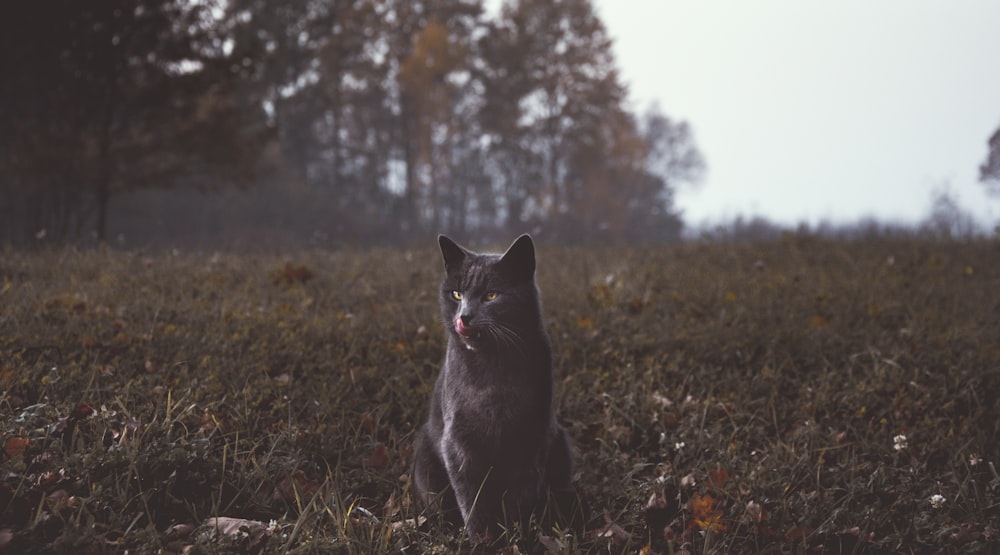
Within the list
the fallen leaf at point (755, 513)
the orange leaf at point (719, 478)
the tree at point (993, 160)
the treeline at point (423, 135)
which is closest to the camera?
the fallen leaf at point (755, 513)

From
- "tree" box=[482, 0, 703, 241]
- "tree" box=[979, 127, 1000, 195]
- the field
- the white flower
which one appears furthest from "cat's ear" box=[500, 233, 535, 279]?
"tree" box=[482, 0, 703, 241]

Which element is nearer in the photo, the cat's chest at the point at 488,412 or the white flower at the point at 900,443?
the cat's chest at the point at 488,412

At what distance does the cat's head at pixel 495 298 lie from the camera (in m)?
2.74

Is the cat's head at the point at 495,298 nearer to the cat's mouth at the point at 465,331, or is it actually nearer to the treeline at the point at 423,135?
the cat's mouth at the point at 465,331

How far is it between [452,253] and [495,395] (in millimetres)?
715

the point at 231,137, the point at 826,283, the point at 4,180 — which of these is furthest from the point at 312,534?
the point at 4,180

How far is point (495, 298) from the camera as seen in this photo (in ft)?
9.22

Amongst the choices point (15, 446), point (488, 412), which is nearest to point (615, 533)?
point (488, 412)

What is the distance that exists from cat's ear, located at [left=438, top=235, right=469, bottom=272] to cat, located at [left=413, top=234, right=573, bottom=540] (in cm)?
1

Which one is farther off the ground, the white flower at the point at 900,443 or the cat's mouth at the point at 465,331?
the cat's mouth at the point at 465,331

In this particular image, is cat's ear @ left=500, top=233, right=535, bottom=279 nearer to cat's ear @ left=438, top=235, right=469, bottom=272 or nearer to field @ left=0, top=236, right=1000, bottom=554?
cat's ear @ left=438, top=235, right=469, bottom=272

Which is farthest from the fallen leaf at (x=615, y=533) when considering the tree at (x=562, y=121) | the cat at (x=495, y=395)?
the tree at (x=562, y=121)

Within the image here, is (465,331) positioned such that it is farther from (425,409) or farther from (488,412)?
(425,409)

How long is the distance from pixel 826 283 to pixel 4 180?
14934mm
